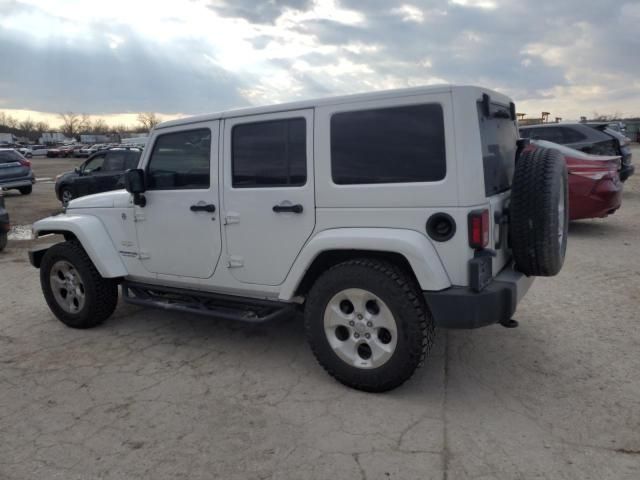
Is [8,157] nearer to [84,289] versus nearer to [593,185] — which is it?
[84,289]

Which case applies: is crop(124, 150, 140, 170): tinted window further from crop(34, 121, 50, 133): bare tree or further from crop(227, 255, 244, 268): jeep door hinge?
crop(34, 121, 50, 133): bare tree

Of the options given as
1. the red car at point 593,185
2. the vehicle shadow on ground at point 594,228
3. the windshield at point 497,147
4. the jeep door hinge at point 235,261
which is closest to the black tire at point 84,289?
the jeep door hinge at point 235,261

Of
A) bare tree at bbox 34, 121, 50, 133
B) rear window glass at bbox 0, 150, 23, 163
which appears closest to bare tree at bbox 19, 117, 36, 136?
bare tree at bbox 34, 121, 50, 133

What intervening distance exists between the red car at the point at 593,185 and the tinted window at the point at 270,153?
213 inches

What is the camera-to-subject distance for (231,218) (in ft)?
12.6

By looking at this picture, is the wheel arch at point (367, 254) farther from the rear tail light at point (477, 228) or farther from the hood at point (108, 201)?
the hood at point (108, 201)

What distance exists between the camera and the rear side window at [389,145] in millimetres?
3053

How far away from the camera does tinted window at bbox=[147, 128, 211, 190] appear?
158 inches

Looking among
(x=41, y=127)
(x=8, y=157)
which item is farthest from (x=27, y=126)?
(x=8, y=157)

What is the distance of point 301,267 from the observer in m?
3.49

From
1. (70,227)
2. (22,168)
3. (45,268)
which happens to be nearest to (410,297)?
(70,227)

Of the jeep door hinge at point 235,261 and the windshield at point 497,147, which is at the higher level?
the windshield at point 497,147

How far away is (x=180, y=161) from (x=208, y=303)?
1.20 meters

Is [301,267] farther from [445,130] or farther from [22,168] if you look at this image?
[22,168]
